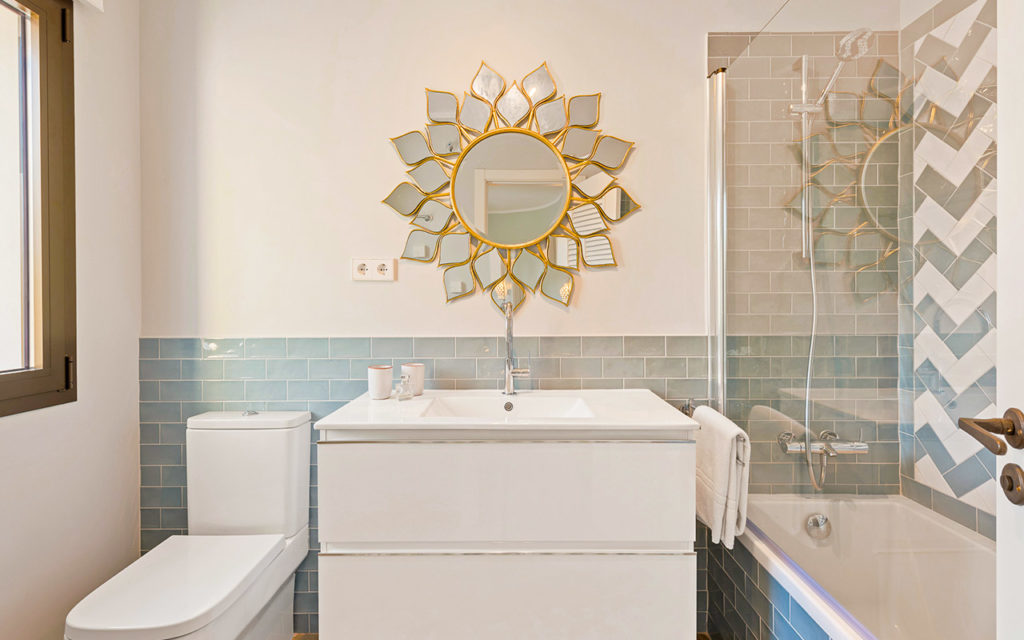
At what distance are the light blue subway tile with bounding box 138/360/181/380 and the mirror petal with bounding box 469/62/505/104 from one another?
1.46 metres

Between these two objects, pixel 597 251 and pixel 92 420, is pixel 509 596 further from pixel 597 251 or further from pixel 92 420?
pixel 92 420

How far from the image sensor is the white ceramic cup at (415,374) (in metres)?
1.88

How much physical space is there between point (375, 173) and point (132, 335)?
40.6 inches

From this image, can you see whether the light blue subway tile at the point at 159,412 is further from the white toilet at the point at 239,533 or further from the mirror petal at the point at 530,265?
the mirror petal at the point at 530,265

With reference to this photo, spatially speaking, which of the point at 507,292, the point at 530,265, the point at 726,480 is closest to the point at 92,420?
the point at 507,292

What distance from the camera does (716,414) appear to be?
70.3 inches

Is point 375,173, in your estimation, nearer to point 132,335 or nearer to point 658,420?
point 132,335

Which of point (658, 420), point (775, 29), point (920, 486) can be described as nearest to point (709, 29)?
point (775, 29)

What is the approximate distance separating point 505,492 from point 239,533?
0.99 m

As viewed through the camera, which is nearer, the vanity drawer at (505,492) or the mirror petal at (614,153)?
the vanity drawer at (505,492)

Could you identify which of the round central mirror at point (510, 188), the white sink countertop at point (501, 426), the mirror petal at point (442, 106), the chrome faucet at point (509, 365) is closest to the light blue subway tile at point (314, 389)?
the white sink countertop at point (501, 426)

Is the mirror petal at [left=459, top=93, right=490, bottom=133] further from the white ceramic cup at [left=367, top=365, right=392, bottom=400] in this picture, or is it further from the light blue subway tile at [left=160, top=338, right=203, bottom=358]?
the light blue subway tile at [left=160, top=338, right=203, bottom=358]

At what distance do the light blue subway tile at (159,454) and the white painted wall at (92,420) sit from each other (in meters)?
0.03

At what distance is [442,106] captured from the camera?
2.02 m
